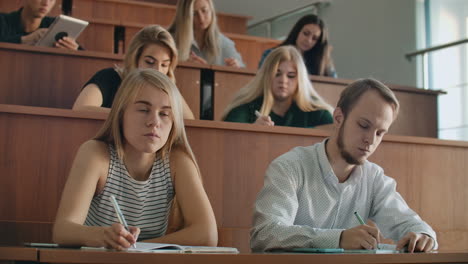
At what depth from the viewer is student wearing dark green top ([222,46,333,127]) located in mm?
2684

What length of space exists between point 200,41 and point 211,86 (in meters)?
0.53

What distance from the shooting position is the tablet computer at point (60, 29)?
284cm

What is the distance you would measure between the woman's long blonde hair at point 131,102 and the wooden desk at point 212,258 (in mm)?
686

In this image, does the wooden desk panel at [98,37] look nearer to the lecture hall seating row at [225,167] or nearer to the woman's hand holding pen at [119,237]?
the lecture hall seating row at [225,167]

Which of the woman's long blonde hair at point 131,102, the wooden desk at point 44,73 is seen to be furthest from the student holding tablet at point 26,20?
the woman's long blonde hair at point 131,102

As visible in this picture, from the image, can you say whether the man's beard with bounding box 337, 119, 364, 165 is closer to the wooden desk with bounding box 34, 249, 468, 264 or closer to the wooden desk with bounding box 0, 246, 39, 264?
the wooden desk with bounding box 34, 249, 468, 264

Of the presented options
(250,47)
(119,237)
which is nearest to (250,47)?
(250,47)

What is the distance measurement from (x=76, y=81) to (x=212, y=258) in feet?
6.21

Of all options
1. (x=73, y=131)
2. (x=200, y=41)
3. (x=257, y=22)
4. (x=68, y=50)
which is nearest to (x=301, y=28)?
(x=200, y=41)

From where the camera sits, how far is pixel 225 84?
2.98 m

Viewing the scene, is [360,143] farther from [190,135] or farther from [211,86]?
[211,86]

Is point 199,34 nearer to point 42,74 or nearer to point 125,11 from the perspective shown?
point 42,74

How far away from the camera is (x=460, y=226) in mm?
2291

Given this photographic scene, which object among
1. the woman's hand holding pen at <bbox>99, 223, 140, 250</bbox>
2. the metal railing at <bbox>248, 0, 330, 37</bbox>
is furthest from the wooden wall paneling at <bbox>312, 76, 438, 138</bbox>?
the metal railing at <bbox>248, 0, 330, 37</bbox>
